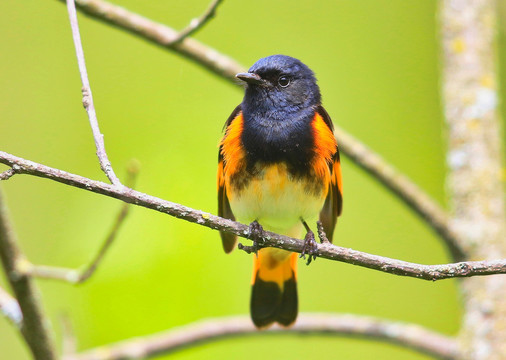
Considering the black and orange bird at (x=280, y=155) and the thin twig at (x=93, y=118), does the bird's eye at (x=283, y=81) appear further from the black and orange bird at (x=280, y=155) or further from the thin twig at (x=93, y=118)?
the thin twig at (x=93, y=118)

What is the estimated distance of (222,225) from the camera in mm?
2143

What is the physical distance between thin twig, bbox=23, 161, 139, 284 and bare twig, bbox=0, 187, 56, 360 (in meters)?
0.05

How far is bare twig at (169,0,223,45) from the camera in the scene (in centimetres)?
282

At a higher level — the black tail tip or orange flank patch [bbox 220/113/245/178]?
orange flank patch [bbox 220/113/245/178]

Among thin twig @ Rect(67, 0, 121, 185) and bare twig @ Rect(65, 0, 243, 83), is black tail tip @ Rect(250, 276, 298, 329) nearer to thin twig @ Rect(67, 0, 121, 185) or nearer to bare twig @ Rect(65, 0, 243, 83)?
A: bare twig @ Rect(65, 0, 243, 83)

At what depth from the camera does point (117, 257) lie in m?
4.57

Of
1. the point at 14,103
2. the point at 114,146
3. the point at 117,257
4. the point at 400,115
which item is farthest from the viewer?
the point at 400,115

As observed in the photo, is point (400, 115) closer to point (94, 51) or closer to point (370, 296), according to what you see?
point (370, 296)

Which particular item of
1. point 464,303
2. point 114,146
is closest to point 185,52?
point 114,146

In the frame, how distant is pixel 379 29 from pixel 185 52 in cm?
303

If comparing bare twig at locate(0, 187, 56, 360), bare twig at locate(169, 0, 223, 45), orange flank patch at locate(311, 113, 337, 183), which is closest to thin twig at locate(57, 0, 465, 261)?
bare twig at locate(169, 0, 223, 45)

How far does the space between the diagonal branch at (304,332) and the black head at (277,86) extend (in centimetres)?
121

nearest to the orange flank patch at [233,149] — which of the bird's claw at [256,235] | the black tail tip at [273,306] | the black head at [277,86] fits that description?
the black head at [277,86]

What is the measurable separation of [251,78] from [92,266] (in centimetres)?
106
